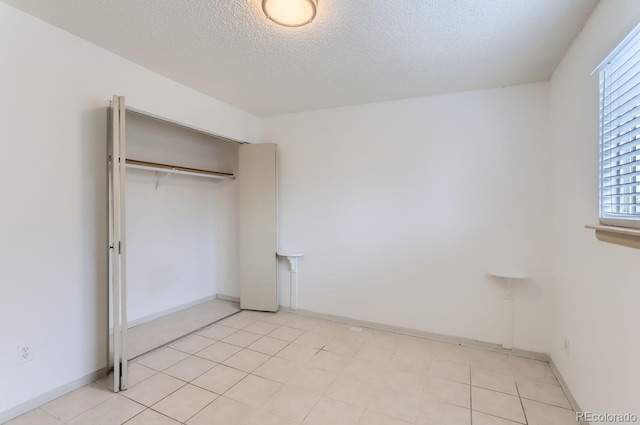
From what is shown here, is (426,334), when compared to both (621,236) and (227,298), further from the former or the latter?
(227,298)

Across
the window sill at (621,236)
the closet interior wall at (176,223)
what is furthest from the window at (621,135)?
the closet interior wall at (176,223)

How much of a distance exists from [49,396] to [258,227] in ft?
7.63

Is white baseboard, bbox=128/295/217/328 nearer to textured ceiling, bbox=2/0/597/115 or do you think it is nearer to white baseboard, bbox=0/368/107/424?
white baseboard, bbox=0/368/107/424

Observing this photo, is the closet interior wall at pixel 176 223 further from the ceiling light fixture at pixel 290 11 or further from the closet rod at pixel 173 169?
the ceiling light fixture at pixel 290 11

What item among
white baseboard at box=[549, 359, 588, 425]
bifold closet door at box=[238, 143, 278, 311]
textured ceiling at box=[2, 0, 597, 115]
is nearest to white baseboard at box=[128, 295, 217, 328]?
bifold closet door at box=[238, 143, 278, 311]

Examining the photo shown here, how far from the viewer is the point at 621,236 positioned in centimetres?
135

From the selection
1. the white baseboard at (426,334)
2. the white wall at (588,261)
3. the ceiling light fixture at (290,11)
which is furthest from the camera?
the white baseboard at (426,334)

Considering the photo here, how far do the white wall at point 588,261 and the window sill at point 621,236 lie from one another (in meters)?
0.04

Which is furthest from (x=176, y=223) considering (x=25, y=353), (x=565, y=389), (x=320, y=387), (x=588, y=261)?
(x=565, y=389)

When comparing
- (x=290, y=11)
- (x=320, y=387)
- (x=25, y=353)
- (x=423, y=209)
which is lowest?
(x=320, y=387)

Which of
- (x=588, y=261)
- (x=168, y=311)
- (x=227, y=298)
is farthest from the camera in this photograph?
(x=227, y=298)

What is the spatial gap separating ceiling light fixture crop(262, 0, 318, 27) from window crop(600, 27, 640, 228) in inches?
60.8

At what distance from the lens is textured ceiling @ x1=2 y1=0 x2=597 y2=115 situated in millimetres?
1728

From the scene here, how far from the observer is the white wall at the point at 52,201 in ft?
5.99
